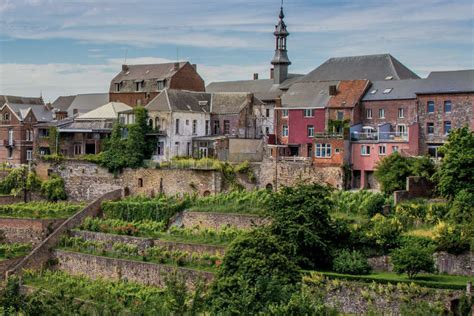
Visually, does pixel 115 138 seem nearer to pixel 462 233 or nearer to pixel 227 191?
pixel 227 191

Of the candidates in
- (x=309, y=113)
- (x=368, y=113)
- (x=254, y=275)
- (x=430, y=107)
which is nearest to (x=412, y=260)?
(x=254, y=275)

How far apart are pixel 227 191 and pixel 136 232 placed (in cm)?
753

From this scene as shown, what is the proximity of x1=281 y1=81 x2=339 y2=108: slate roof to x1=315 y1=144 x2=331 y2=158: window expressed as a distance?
5.12 metres

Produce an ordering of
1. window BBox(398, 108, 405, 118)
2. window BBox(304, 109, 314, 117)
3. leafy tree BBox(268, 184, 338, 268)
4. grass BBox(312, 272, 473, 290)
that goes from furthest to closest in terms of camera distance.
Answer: window BBox(304, 109, 314, 117), window BBox(398, 108, 405, 118), leafy tree BBox(268, 184, 338, 268), grass BBox(312, 272, 473, 290)

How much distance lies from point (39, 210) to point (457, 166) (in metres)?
26.5

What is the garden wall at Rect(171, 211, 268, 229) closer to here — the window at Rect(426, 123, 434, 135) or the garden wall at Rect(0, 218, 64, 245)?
the garden wall at Rect(0, 218, 64, 245)

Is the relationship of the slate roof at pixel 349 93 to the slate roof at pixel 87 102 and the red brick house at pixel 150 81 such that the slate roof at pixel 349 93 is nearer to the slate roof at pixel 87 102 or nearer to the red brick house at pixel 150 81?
the red brick house at pixel 150 81

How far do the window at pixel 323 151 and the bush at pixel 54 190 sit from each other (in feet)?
60.2

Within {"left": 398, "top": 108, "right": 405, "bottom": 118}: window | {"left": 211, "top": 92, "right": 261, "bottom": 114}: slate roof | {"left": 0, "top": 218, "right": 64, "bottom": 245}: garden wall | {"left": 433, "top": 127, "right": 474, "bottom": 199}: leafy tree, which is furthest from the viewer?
{"left": 211, "top": 92, "right": 261, "bottom": 114}: slate roof

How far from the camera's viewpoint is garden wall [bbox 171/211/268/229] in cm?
4591

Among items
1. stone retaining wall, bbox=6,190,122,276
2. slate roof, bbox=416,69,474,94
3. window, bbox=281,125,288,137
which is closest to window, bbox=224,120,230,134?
window, bbox=281,125,288,137

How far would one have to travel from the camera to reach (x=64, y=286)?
43375mm

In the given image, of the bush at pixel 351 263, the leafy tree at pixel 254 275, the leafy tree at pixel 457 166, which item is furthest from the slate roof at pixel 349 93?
the bush at pixel 351 263

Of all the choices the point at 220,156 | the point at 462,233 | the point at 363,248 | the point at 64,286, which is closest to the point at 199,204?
the point at 220,156
